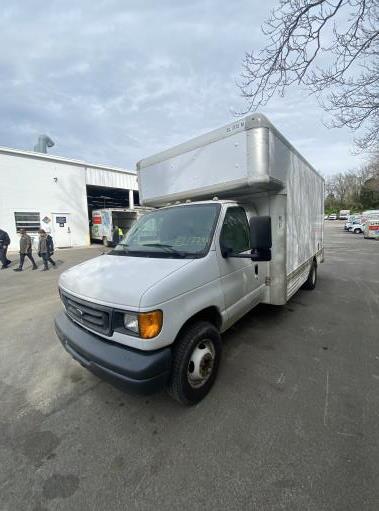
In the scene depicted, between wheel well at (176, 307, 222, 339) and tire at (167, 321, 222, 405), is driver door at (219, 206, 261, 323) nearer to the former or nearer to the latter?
wheel well at (176, 307, 222, 339)

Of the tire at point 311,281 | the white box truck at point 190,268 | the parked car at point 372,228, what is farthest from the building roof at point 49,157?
the parked car at point 372,228

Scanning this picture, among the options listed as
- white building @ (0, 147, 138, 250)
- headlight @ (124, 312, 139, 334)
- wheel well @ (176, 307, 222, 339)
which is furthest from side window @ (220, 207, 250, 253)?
white building @ (0, 147, 138, 250)

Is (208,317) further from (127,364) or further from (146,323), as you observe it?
(127,364)

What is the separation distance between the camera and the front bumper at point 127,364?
2.03 meters

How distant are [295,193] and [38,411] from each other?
4844 mm

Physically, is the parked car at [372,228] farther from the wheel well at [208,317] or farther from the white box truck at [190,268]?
the wheel well at [208,317]

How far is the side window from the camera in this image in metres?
3.00

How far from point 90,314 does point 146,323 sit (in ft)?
2.30

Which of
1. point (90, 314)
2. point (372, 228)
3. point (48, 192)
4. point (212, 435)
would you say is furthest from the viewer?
point (372, 228)

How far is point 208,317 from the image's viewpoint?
2824 mm

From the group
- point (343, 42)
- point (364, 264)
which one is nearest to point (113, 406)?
point (343, 42)

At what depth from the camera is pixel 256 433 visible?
7.21ft

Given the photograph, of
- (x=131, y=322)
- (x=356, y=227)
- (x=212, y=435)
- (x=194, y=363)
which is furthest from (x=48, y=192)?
(x=356, y=227)

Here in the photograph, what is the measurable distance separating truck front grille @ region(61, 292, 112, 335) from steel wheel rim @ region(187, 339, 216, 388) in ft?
2.98
